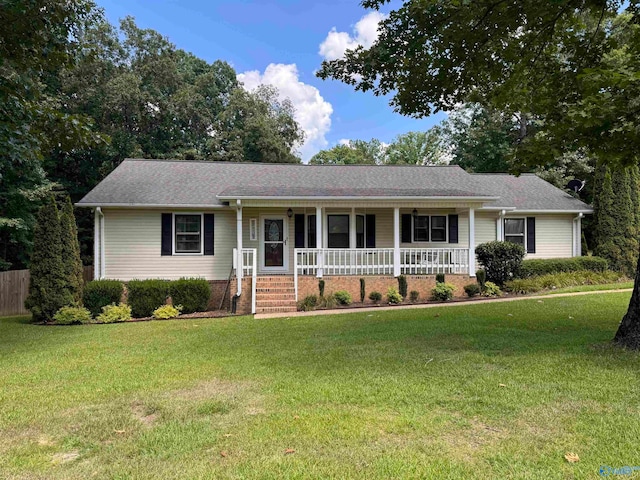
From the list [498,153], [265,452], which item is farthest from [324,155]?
[265,452]

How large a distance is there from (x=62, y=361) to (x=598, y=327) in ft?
29.5

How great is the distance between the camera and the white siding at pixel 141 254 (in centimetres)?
1272

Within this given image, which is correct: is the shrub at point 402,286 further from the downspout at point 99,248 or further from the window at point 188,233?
the downspout at point 99,248

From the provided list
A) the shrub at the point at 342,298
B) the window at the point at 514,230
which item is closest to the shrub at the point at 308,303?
the shrub at the point at 342,298

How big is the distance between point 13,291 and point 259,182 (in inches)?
358

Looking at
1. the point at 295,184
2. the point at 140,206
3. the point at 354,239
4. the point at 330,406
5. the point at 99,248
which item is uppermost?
the point at 295,184

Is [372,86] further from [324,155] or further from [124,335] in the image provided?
[324,155]

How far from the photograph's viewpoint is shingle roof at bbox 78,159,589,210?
12.5 meters

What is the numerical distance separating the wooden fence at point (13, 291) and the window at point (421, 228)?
1359 cm

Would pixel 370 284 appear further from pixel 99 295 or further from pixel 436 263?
pixel 99 295

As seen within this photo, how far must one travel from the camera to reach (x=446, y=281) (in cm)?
1228

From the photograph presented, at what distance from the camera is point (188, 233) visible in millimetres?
13141

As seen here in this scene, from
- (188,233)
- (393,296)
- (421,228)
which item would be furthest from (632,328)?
(188,233)

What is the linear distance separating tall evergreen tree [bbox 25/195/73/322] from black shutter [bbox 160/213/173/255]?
9.29 ft
